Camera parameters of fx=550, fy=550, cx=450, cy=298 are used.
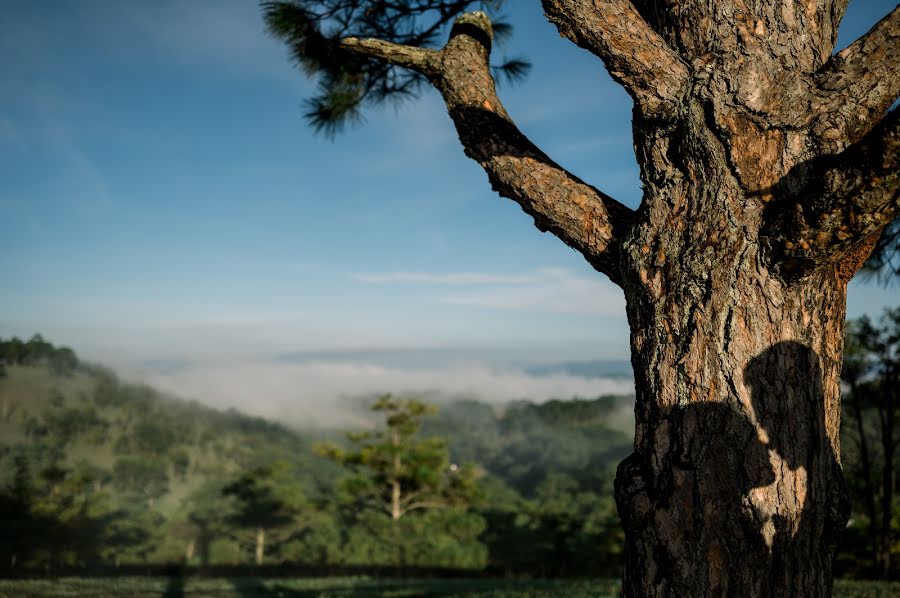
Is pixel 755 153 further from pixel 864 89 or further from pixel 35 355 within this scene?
pixel 35 355

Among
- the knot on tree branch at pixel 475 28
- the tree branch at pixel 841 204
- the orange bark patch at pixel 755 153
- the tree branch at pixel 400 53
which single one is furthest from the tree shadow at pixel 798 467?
the knot on tree branch at pixel 475 28

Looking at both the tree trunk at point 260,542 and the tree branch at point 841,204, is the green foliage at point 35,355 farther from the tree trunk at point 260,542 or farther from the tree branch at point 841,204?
the tree branch at point 841,204

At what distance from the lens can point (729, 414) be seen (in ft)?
5.97

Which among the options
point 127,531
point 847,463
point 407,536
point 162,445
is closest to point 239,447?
point 162,445

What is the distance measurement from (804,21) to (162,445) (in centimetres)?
3998

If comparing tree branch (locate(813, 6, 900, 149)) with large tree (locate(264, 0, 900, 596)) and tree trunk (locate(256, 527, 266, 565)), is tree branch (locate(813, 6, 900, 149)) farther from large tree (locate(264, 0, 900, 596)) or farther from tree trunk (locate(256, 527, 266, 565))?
tree trunk (locate(256, 527, 266, 565))

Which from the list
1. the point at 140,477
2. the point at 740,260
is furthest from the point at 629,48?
the point at 140,477

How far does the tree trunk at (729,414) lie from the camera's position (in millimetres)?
1780

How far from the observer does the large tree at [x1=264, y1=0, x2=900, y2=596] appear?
1.78m

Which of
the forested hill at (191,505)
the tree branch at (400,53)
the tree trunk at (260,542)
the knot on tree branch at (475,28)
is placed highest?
the knot on tree branch at (475,28)

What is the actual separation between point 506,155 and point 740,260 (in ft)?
4.07

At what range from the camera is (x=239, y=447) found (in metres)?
38.3

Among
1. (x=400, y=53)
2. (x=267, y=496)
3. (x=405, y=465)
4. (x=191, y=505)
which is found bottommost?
(x=191, y=505)

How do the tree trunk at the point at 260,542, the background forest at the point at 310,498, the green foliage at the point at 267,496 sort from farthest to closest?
the tree trunk at the point at 260,542
the green foliage at the point at 267,496
the background forest at the point at 310,498
